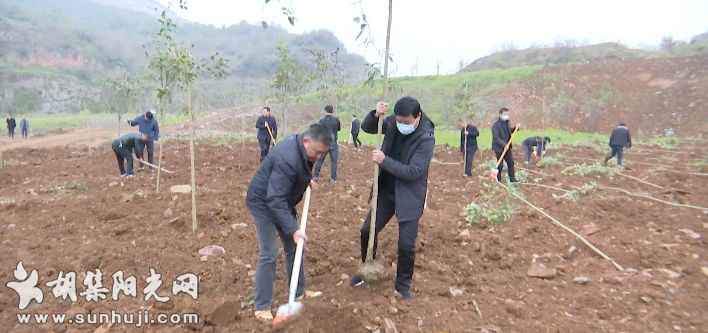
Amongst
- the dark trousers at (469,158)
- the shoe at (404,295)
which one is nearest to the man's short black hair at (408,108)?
the shoe at (404,295)

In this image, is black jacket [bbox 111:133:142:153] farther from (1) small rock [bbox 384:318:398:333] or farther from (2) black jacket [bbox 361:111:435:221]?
(1) small rock [bbox 384:318:398:333]

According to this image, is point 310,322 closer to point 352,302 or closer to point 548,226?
point 352,302

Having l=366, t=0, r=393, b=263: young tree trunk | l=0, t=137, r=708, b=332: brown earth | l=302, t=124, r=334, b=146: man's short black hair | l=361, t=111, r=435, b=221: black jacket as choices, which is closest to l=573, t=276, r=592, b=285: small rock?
l=0, t=137, r=708, b=332: brown earth

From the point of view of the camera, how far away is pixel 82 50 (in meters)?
80.0

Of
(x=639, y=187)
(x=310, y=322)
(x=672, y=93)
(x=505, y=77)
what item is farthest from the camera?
(x=505, y=77)

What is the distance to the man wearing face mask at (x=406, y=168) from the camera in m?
3.65

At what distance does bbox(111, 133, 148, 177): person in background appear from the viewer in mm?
9211

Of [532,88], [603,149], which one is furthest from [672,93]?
[603,149]

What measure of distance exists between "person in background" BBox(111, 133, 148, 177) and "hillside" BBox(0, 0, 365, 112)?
922 inches

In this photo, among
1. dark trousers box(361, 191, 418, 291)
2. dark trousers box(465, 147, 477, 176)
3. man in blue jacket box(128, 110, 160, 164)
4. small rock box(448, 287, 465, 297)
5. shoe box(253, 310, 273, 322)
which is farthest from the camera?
dark trousers box(465, 147, 477, 176)

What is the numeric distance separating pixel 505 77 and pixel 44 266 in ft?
122

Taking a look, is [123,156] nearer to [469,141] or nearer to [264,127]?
[264,127]

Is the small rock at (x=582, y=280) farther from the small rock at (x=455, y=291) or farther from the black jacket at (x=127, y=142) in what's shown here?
the black jacket at (x=127, y=142)

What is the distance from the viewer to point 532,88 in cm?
3500
